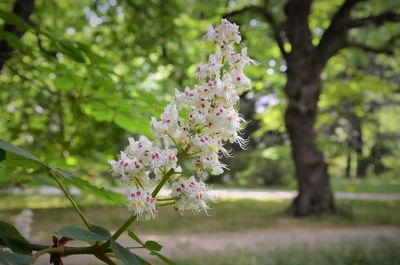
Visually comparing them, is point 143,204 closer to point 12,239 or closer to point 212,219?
point 12,239

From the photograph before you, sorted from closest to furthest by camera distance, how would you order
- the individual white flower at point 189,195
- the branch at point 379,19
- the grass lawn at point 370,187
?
the individual white flower at point 189,195
the branch at point 379,19
the grass lawn at point 370,187

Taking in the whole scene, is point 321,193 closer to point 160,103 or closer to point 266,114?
point 266,114

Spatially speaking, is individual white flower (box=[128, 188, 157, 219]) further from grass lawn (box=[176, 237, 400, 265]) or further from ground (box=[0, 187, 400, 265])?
grass lawn (box=[176, 237, 400, 265])

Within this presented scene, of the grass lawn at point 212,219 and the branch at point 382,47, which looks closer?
the grass lawn at point 212,219

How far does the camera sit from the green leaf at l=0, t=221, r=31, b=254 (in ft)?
3.74

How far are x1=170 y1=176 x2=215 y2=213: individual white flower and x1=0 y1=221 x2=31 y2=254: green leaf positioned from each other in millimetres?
Answer: 387

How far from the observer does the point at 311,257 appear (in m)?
6.92

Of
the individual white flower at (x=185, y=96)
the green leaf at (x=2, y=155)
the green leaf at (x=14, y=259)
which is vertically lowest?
the green leaf at (x=14, y=259)

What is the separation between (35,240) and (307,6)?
9473 mm

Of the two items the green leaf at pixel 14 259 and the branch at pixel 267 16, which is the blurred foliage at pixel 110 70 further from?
the green leaf at pixel 14 259

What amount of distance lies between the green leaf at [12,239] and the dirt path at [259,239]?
18.2ft

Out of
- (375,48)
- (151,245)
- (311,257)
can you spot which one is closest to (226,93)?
(151,245)

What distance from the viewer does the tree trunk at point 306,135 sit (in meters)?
13.4

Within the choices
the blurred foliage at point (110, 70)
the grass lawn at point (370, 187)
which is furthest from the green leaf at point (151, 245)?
the grass lawn at point (370, 187)
